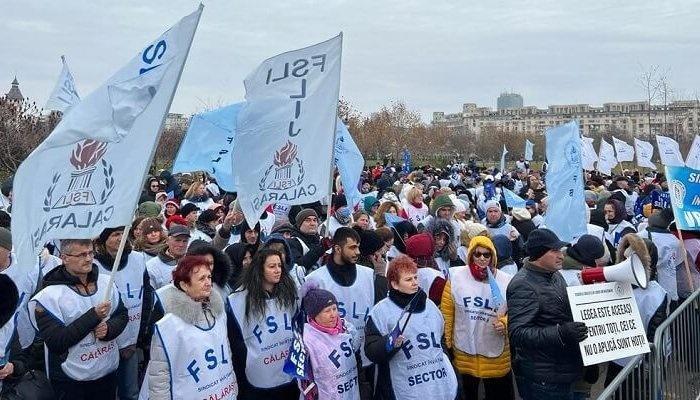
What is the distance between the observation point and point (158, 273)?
5.96 metres

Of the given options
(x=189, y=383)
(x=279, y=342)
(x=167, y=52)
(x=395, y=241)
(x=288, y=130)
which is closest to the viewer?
(x=189, y=383)

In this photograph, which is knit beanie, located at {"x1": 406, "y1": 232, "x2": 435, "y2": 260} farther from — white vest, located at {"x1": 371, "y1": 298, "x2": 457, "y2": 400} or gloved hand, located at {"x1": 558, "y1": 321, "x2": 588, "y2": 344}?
gloved hand, located at {"x1": 558, "y1": 321, "x2": 588, "y2": 344}

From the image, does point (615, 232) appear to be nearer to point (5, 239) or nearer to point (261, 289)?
point (261, 289)

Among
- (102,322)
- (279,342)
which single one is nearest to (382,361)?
(279,342)

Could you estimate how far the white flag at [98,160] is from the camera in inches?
149

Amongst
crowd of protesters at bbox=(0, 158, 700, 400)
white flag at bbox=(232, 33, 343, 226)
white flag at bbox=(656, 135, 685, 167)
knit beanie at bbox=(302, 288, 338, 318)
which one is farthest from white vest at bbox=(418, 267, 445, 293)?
white flag at bbox=(656, 135, 685, 167)

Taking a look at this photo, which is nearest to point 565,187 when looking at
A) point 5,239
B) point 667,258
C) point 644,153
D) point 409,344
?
point 667,258

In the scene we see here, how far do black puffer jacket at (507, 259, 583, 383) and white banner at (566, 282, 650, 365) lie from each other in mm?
195

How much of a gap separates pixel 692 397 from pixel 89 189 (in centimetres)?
500

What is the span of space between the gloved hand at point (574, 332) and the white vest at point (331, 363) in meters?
1.45

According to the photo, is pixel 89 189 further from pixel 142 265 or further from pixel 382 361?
pixel 382 361

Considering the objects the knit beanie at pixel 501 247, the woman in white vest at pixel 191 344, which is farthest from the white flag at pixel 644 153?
the woman in white vest at pixel 191 344

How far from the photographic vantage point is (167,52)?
4164 mm

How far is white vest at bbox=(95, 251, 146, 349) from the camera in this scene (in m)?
5.25
